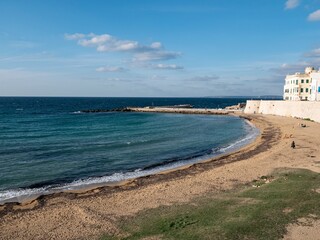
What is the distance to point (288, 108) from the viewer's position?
70.0 m

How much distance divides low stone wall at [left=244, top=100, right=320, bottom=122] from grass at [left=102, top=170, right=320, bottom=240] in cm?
4336

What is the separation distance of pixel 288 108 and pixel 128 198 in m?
60.5

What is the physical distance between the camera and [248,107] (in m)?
89.9

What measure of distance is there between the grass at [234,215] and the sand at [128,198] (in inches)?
33.9

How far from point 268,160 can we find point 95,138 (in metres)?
24.9

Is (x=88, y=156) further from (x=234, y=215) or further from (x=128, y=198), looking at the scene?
(x=234, y=215)

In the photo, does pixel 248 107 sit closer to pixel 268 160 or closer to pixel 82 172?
pixel 268 160

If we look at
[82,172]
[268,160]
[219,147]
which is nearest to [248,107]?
[219,147]

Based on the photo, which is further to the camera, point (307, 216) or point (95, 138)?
point (95, 138)

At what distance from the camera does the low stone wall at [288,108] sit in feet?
188

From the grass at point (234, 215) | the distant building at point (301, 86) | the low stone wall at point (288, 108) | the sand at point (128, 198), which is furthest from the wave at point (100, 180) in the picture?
the distant building at point (301, 86)

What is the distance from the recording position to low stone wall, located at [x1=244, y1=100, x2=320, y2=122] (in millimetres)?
57406

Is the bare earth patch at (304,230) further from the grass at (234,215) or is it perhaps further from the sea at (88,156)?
the sea at (88,156)

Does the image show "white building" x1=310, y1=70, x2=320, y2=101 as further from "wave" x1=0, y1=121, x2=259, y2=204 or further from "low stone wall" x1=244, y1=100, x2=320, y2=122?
"wave" x1=0, y1=121, x2=259, y2=204
